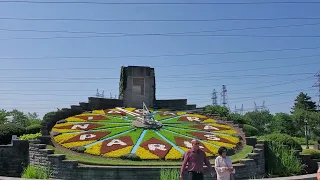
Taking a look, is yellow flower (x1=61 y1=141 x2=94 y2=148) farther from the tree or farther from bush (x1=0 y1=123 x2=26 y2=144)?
the tree

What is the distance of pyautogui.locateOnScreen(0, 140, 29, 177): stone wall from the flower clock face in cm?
176

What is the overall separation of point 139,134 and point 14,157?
6435mm

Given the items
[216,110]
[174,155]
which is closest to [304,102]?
[216,110]

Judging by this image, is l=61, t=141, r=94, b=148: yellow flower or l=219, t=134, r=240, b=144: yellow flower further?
l=219, t=134, r=240, b=144: yellow flower

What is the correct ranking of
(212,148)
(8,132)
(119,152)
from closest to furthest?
(119,152) < (212,148) < (8,132)

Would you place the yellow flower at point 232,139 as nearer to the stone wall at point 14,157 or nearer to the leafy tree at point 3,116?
the stone wall at point 14,157

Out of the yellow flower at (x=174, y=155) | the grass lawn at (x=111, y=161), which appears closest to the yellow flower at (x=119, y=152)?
the grass lawn at (x=111, y=161)

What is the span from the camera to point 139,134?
20.1 meters

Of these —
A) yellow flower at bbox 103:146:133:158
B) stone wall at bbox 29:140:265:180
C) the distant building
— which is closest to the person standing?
stone wall at bbox 29:140:265:180

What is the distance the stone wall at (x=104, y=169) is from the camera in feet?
46.3

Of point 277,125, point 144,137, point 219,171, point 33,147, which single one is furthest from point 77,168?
point 277,125

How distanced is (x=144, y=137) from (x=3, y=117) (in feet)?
133

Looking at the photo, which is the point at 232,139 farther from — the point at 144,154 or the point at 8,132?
the point at 8,132

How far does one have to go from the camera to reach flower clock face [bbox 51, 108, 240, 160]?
1755 centimetres
